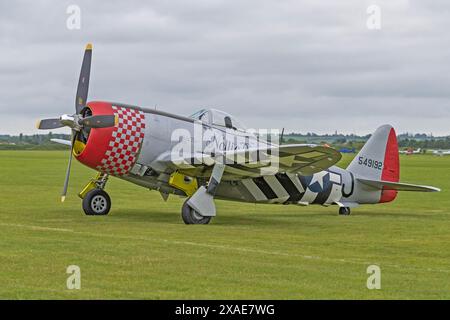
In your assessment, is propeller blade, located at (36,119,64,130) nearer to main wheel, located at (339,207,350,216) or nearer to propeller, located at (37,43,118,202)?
propeller, located at (37,43,118,202)

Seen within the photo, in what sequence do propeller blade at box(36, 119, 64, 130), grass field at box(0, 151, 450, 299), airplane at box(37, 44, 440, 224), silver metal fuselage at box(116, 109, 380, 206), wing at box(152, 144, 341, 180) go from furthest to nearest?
propeller blade at box(36, 119, 64, 130) → silver metal fuselage at box(116, 109, 380, 206) → airplane at box(37, 44, 440, 224) → wing at box(152, 144, 341, 180) → grass field at box(0, 151, 450, 299)

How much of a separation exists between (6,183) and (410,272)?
2282 centimetres

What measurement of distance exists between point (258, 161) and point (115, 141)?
2742mm

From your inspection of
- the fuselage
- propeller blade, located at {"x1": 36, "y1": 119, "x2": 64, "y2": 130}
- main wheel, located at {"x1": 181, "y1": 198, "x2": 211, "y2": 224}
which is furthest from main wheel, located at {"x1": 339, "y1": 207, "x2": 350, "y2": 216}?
propeller blade, located at {"x1": 36, "y1": 119, "x2": 64, "y2": 130}

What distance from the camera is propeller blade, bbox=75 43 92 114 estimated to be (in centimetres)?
1670

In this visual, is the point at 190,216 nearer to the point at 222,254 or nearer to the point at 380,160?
the point at 222,254

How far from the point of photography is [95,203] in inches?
693

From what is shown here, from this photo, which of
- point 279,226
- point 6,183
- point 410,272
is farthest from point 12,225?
point 6,183

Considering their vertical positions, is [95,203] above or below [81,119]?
below

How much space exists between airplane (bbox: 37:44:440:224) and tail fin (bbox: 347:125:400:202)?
1.58m

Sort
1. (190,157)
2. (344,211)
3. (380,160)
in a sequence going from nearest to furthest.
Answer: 1. (190,157)
2. (344,211)
3. (380,160)

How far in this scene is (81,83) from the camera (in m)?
16.9

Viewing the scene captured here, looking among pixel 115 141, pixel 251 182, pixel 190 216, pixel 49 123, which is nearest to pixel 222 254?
pixel 190 216
